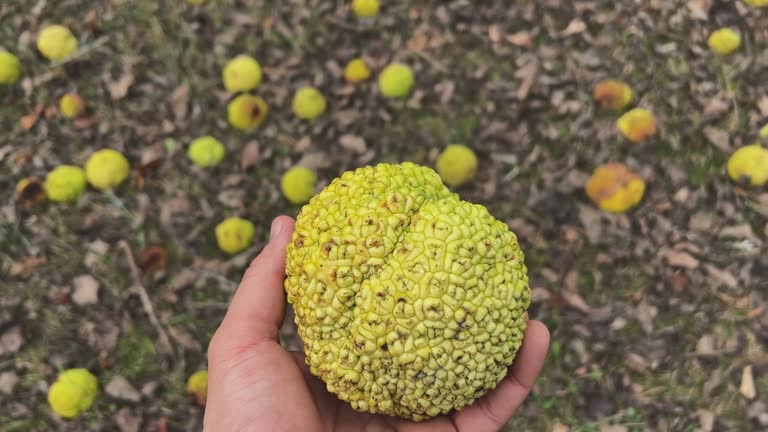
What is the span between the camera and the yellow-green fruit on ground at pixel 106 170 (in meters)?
4.32

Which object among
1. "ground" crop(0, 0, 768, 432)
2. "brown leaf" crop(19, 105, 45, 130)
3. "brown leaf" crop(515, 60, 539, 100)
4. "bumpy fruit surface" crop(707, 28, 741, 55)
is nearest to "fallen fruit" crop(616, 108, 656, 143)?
"ground" crop(0, 0, 768, 432)

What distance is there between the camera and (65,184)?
4297 millimetres

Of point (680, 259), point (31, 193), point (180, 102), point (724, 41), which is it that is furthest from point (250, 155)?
point (724, 41)

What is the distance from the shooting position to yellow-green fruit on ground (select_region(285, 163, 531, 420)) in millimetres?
2428

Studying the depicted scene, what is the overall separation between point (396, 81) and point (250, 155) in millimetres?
1232

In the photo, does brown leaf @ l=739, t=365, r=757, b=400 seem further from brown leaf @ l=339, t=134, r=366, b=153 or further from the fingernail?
the fingernail

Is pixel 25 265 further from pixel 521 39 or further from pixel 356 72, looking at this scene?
pixel 521 39

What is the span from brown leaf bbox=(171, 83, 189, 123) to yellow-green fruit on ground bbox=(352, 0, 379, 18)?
148cm

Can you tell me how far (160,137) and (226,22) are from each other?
112cm

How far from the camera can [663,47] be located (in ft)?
15.3

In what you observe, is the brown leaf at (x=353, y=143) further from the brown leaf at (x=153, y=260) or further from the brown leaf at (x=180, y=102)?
the brown leaf at (x=153, y=260)

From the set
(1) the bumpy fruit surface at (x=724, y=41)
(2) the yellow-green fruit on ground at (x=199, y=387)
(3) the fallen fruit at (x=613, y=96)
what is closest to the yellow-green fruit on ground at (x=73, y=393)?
(2) the yellow-green fruit on ground at (x=199, y=387)

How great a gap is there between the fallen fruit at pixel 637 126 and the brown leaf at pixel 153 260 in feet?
11.4

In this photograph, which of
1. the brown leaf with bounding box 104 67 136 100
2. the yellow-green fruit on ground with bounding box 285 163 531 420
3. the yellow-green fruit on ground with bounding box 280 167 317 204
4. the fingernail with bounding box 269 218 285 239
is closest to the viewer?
the yellow-green fruit on ground with bounding box 285 163 531 420
